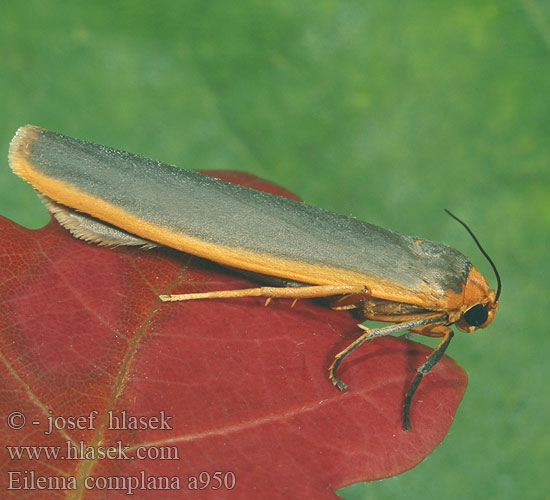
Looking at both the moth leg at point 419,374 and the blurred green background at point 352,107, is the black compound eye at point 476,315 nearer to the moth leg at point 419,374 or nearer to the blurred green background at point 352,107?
the moth leg at point 419,374

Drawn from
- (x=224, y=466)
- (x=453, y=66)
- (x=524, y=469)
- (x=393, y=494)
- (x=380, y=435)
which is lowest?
(x=393, y=494)

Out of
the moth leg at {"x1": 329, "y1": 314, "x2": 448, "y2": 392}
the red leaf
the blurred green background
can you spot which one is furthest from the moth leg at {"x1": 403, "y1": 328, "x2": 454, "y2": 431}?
the blurred green background

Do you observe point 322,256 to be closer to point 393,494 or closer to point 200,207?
point 200,207

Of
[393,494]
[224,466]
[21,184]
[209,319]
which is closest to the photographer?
[224,466]

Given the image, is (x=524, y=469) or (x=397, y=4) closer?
(x=524, y=469)

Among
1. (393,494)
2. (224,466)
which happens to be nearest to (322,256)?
(224,466)
